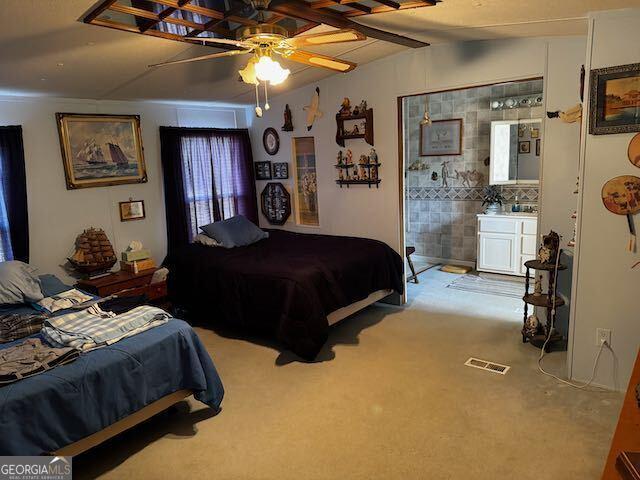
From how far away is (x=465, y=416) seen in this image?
272cm

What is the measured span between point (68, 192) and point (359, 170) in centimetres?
284

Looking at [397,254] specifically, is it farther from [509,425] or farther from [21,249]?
[21,249]

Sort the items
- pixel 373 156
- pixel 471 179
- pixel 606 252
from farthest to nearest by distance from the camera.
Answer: pixel 471 179
pixel 373 156
pixel 606 252

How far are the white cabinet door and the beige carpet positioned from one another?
1.89 metres

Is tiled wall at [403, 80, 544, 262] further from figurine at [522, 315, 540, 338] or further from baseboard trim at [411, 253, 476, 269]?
figurine at [522, 315, 540, 338]

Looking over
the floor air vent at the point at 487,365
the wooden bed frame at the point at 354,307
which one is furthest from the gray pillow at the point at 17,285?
the floor air vent at the point at 487,365

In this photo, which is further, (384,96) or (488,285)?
(488,285)

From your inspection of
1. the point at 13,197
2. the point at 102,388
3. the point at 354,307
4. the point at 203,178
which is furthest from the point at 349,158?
the point at 102,388

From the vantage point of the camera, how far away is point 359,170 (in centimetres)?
471

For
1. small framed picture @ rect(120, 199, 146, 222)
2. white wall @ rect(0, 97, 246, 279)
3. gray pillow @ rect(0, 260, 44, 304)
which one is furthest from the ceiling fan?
small framed picture @ rect(120, 199, 146, 222)

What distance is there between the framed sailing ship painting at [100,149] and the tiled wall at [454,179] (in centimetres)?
328

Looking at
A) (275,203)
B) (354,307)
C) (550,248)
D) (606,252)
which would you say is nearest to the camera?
(606,252)

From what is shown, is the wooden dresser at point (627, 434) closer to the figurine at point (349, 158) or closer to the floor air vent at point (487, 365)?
the floor air vent at point (487, 365)

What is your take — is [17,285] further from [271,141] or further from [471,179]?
[471,179]
